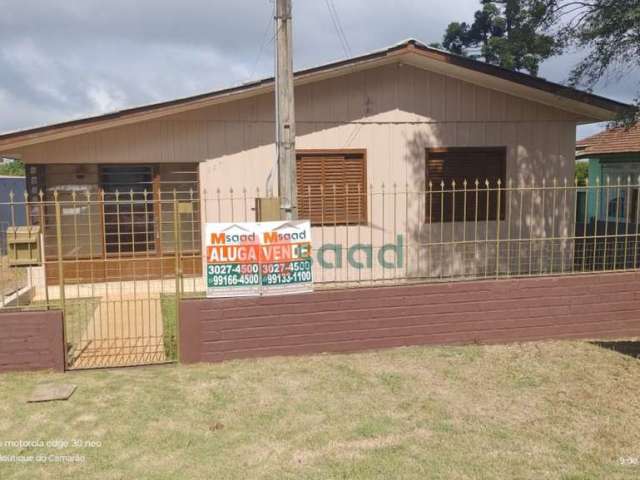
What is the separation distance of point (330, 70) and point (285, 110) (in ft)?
10.1

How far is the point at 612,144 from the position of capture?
18.1 m

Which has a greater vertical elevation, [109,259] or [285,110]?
[285,110]

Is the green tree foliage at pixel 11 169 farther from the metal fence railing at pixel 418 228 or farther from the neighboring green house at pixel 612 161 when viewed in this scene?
the neighboring green house at pixel 612 161

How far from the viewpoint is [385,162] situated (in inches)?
390

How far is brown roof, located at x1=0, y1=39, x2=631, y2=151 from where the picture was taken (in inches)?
320

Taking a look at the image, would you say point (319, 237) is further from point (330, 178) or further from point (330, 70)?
point (330, 70)

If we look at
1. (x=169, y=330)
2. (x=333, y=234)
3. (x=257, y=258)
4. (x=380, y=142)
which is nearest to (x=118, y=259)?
(x=169, y=330)

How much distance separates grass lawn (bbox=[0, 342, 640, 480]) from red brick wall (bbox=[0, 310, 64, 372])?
0.14 metres

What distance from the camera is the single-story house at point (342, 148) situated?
9.05 metres

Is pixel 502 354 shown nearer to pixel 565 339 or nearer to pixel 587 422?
pixel 565 339

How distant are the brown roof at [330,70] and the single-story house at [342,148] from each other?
2 centimetres

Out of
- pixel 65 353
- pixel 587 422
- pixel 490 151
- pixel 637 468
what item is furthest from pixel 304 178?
pixel 637 468

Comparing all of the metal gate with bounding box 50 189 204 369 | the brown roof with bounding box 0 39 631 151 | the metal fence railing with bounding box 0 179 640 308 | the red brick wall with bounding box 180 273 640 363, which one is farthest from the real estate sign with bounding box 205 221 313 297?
the brown roof with bounding box 0 39 631 151

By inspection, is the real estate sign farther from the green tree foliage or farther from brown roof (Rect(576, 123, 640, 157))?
the green tree foliage
